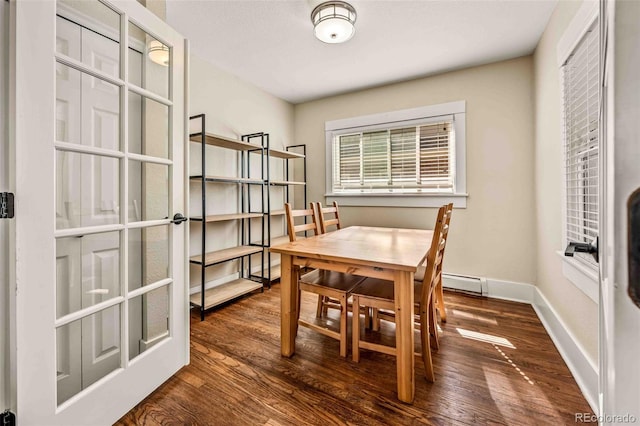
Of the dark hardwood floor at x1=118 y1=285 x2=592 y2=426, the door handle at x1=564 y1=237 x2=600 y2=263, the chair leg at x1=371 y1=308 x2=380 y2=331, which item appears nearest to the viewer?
the door handle at x1=564 y1=237 x2=600 y2=263

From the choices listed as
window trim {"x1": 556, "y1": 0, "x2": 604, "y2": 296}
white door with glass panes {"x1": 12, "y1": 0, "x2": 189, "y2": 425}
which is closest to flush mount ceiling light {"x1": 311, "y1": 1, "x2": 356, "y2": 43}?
white door with glass panes {"x1": 12, "y1": 0, "x2": 189, "y2": 425}

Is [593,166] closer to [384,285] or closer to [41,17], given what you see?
[384,285]

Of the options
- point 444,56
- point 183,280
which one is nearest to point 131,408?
point 183,280

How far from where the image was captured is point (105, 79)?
1300 mm

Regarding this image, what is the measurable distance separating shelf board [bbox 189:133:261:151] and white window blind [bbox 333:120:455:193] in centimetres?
125

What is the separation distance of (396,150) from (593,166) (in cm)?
Result: 199

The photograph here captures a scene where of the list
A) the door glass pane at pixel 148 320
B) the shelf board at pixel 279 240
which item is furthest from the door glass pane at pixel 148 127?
the shelf board at pixel 279 240

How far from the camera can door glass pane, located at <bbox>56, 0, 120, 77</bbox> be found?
1.17 m

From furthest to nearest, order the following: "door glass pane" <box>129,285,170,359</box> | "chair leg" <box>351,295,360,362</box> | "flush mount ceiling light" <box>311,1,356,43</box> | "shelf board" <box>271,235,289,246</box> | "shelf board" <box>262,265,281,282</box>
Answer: "shelf board" <box>271,235,289,246</box> < "shelf board" <box>262,265,281,282</box> < "flush mount ceiling light" <box>311,1,356,43</box> < "chair leg" <box>351,295,360,362</box> < "door glass pane" <box>129,285,170,359</box>

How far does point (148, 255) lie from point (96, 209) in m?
0.36

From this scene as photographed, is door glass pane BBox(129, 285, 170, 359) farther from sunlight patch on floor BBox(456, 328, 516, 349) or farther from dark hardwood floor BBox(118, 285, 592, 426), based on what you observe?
sunlight patch on floor BBox(456, 328, 516, 349)

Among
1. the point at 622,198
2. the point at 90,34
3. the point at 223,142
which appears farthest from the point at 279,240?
the point at 622,198

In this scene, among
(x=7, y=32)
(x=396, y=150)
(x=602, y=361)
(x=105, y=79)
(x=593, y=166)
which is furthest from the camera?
(x=396, y=150)

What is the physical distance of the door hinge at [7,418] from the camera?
0.97m
